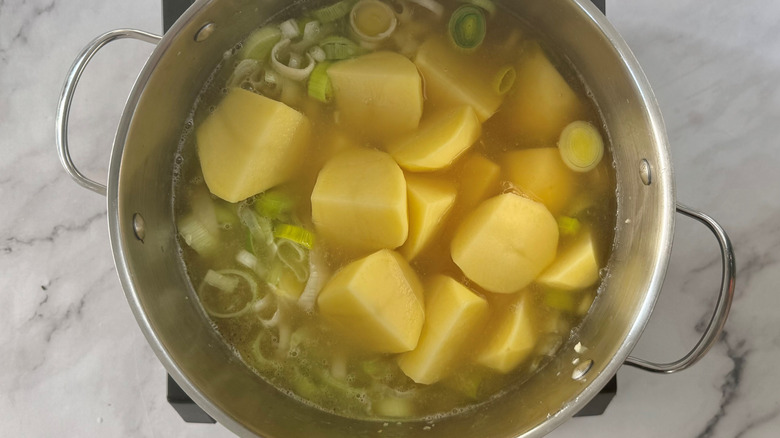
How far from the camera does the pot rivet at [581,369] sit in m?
1.38

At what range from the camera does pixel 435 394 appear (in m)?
1.47

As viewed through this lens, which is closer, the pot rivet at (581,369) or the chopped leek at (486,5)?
the pot rivet at (581,369)

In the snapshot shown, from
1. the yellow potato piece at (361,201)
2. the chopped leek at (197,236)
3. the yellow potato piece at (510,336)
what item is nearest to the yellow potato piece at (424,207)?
the yellow potato piece at (361,201)

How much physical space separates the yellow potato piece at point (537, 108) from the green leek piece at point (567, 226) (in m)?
0.18

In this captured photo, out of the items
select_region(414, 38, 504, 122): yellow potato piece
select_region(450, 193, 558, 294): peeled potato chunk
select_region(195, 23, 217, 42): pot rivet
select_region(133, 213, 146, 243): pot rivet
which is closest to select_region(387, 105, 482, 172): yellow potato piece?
select_region(414, 38, 504, 122): yellow potato piece

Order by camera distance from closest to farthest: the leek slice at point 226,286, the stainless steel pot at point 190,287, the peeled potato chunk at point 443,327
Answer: the stainless steel pot at point 190,287 < the peeled potato chunk at point 443,327 < the leek slice at point 226,286

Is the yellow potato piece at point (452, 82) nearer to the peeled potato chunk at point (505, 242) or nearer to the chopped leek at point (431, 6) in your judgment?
the chopped leek at point (431, 6)

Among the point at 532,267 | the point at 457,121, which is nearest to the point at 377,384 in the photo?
the point at 532,267

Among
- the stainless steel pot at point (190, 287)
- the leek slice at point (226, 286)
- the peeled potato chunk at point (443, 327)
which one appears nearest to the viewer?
the stainless steel pot at point (190, 287)

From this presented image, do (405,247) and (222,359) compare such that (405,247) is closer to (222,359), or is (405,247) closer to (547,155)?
(547,155)

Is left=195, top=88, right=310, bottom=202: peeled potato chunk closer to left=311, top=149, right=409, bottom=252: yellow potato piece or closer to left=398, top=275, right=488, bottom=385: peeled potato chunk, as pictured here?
left=311, top=149, right=409, bottom=252: yellow potato piece

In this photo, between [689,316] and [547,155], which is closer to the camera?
[547,155]

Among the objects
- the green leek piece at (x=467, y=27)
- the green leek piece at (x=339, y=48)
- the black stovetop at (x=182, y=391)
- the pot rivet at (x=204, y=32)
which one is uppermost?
the green leek piece at (x=467, y=27)

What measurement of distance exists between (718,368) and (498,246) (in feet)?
2.39
